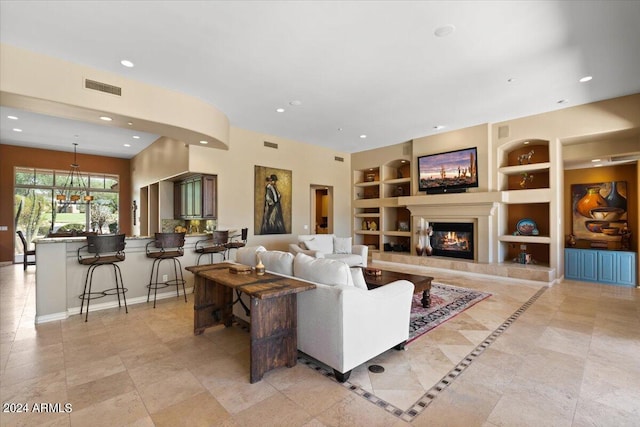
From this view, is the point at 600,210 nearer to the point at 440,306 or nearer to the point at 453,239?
the point at 453,239

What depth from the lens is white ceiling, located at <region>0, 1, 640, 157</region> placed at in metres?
2.91

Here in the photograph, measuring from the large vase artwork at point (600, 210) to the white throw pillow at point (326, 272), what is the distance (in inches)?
261

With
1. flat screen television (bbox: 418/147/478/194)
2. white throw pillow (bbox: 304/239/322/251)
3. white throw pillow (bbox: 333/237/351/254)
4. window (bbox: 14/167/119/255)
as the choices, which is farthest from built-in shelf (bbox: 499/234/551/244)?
window (bbox: 14/167/119/255)

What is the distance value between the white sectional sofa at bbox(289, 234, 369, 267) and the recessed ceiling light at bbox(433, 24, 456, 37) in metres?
4.22

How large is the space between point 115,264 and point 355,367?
155 inches

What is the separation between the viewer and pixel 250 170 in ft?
23.1

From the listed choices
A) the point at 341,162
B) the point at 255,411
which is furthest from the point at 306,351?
the point at 341,162

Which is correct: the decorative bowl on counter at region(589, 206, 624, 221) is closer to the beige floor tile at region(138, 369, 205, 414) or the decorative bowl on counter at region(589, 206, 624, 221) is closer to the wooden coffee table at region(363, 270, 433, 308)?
the wooden coffee table at region(363, 270, 433, 308)

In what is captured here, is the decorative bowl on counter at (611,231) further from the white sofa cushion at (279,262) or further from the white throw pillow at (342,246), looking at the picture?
the white sofa cushion at (279,262)

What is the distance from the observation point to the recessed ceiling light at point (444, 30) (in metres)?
3.16

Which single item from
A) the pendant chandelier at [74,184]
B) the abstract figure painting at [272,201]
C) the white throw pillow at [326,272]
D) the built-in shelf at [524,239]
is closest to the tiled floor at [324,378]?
the white throw pillow at [326,272]

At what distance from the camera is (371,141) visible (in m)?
8.14

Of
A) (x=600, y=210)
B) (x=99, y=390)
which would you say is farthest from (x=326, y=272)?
(x=600, y=210)

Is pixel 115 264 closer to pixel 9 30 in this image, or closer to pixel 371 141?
pixel 9 30
